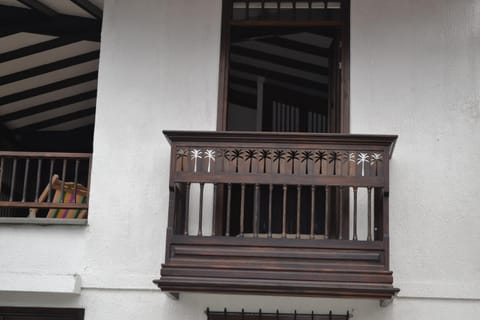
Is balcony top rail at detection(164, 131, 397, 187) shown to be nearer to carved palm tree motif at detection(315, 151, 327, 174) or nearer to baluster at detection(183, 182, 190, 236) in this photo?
carved palm tree motif at detection(315, 151, 327, 174)

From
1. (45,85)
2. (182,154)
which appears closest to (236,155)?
(182,154)

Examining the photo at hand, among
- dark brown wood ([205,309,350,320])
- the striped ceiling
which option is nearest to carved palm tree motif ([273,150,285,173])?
dark brown wood ([205,309,350,320])

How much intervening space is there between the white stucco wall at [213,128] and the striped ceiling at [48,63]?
1157 millimetres

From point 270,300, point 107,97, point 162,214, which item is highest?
point 107,97

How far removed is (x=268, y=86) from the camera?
32.0 ft

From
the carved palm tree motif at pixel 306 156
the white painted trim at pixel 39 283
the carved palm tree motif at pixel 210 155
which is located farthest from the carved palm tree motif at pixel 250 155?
the white painted trim at pixel 39 283

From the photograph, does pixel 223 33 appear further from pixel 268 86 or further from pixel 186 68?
pixel 268 86

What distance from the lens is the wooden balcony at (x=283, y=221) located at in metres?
6.84

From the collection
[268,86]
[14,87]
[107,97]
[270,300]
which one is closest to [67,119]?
[14,87]

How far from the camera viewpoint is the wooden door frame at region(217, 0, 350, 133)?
25.3 feet

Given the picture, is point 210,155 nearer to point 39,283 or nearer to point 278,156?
point 278,156

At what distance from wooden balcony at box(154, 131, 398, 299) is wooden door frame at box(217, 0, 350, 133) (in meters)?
0.64

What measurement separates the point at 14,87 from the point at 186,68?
4057mm

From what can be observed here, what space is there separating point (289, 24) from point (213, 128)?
133 cm
